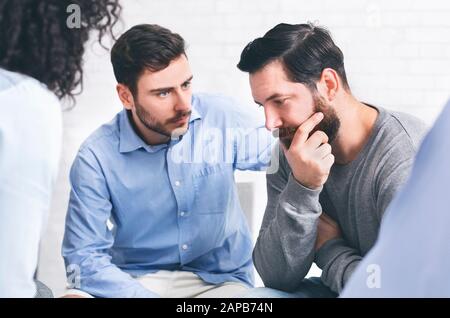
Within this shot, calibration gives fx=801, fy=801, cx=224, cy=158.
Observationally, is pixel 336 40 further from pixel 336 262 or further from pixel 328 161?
pixel 336 262

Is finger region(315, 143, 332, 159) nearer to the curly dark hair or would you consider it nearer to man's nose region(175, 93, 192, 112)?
man's nose region(175, 93, 192, 112)

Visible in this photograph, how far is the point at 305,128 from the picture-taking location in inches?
76.8

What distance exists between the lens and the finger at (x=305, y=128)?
76.9 inches

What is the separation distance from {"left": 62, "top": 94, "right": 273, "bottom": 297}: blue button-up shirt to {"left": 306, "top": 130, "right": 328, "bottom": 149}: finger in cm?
10

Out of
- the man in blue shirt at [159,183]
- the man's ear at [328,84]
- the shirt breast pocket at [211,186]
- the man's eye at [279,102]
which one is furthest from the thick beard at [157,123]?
the man's ear at [328,84]

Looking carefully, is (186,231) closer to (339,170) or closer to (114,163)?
(114,163)

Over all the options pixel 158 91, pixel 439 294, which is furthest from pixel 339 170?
pixel 439 294

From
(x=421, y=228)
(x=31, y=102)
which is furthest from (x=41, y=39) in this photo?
(x=421, y=228)

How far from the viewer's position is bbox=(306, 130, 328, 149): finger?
196 cm

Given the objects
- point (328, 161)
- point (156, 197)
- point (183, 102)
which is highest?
point (183, 102)

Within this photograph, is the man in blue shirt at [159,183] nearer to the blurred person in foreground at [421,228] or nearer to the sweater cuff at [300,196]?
the sweater cuff at [300,196]

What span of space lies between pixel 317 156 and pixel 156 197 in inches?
16.2
